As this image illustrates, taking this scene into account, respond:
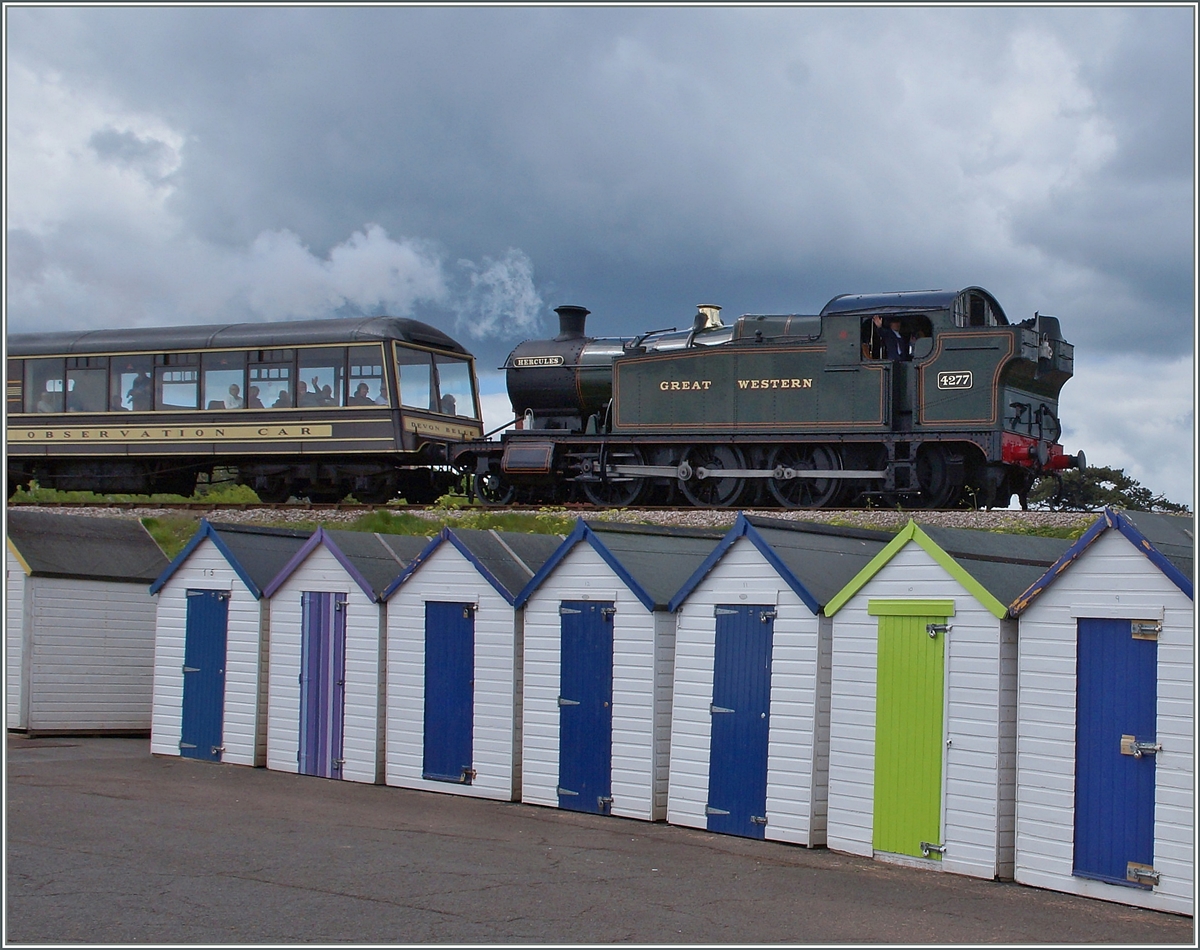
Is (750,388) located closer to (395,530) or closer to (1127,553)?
(395,530)

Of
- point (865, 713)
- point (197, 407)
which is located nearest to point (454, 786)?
point (865, 713)

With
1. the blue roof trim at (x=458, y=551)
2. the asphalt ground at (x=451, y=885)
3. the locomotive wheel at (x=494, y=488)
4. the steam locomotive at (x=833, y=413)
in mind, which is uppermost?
the steam locomotive at (x=833, y=413)

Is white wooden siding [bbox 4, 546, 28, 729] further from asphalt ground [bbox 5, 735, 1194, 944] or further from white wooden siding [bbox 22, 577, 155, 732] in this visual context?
asphalt ground [bbox 5, 735, 1194, 944]

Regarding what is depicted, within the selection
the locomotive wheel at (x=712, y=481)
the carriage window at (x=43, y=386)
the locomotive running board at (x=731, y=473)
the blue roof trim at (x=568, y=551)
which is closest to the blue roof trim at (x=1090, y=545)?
the blue roof trim at (x=568, y=551)

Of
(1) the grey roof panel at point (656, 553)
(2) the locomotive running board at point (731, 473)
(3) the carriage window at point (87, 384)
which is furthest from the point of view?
(3) the carriage window at point (87, 384)

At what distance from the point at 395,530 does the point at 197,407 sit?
7.33 metres

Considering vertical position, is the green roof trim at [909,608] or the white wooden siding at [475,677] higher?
the green roof trim at [909,608]

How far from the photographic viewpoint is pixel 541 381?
2580 centimetres

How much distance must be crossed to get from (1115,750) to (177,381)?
21465 mm

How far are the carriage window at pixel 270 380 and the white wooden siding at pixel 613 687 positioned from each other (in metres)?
14.1

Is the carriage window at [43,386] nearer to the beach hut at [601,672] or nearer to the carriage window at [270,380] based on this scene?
the carriage window at [270,380]

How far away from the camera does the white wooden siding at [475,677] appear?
42.8 ft

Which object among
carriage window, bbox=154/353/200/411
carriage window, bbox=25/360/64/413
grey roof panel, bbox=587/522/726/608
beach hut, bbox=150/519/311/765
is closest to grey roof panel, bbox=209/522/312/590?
beach hut, bbox=150/519/311/765

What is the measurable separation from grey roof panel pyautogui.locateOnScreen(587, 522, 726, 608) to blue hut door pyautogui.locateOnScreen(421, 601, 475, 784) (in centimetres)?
170
